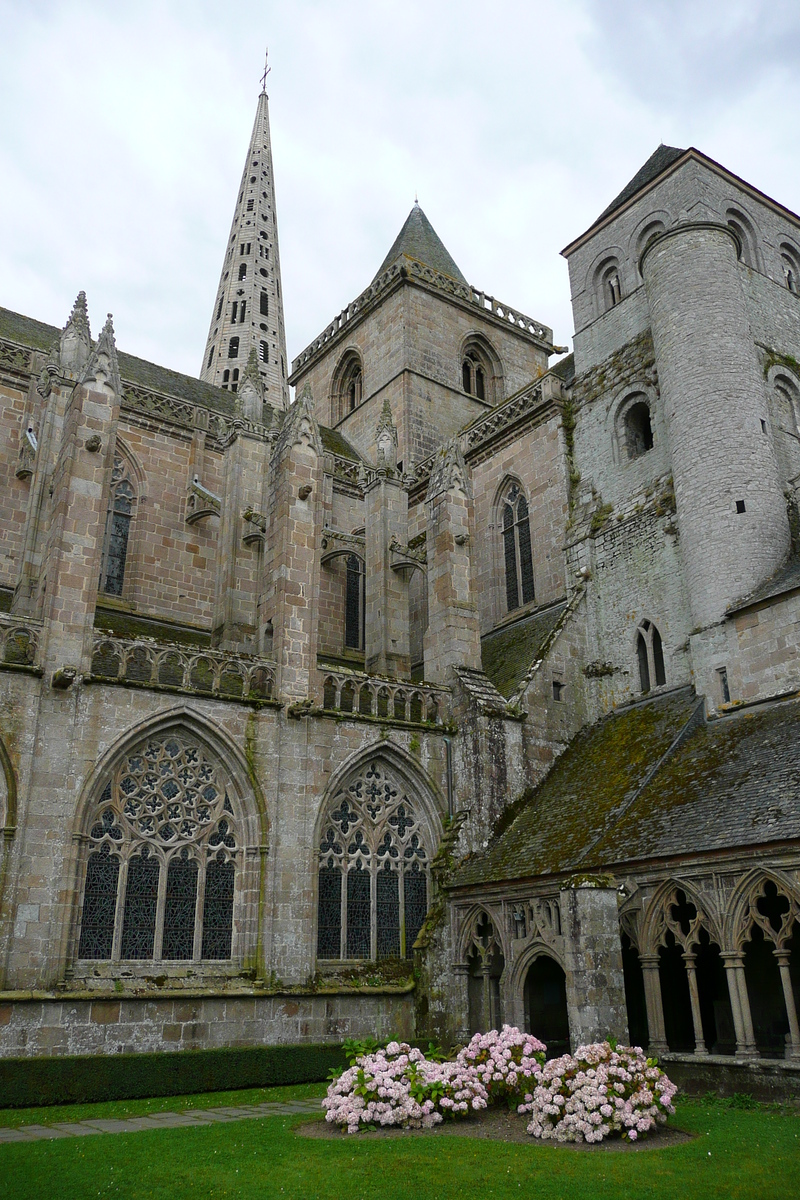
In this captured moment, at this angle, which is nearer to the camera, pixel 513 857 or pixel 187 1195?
pixel 187 1195

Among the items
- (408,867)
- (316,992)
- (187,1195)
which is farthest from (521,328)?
(187,1195)

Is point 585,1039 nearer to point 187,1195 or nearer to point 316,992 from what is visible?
point 316,992

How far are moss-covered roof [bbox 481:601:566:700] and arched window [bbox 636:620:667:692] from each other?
206 cm

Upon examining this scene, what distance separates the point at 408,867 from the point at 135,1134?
317 inches

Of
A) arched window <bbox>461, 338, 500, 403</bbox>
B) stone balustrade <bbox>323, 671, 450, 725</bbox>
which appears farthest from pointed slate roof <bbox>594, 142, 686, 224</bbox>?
stone balustrade <bbox>323, 671, 450, 725</bbox>

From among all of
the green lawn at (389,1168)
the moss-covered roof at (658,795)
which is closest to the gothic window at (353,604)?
the moss-covered roof at (658,795)

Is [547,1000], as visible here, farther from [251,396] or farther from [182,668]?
[251,396]

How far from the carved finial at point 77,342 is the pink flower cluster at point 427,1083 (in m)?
15.4

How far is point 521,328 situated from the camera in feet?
111

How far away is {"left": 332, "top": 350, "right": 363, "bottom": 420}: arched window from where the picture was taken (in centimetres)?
3338

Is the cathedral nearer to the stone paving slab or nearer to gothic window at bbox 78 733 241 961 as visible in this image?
gothic window at bbox 78 733 241 961

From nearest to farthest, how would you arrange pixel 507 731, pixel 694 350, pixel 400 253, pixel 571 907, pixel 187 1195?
pixel 187 1195 → pixel 571 907 → pixel 507 731 → pixel 694 350 → pixel 400 253

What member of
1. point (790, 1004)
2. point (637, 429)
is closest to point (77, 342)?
point (637, 429)

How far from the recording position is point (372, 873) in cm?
1650
